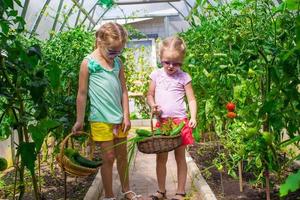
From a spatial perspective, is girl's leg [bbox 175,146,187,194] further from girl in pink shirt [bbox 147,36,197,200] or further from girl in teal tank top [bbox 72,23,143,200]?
girl in teal tank top [bbox 72,23,143,200]

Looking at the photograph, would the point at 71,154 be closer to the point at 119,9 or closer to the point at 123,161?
the point at 123,161

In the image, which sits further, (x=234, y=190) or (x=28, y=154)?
(x=234, y=190)

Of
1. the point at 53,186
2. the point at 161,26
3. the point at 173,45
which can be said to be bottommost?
the point at 53,186

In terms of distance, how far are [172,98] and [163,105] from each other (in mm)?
86

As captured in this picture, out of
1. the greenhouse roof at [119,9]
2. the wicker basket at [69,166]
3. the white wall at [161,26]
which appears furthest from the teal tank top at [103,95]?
the white wall at [161,26]

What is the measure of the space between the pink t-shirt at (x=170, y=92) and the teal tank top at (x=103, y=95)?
0.35 m

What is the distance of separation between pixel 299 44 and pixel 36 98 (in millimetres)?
1451

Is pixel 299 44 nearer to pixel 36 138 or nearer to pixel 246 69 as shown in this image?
pixel 36 138

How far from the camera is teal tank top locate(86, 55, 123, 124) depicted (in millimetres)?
3355

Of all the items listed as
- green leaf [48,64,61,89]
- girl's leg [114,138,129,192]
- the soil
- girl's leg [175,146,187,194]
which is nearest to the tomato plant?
the soil

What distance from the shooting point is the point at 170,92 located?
3.61 m

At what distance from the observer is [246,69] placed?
2.89 m

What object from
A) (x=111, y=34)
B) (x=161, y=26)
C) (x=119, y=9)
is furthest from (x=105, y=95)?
(x=161, y=26)

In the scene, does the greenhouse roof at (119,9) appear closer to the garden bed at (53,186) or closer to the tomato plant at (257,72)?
the garden bed at (53,186)
